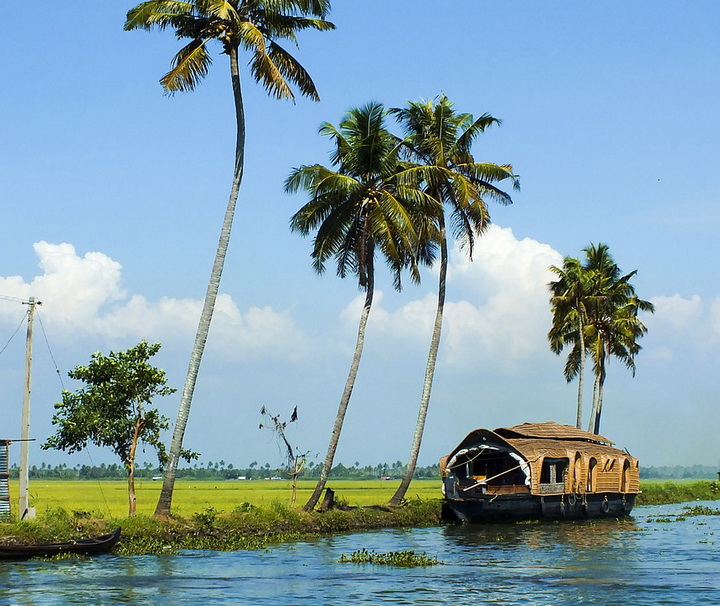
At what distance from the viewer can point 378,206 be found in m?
37.1

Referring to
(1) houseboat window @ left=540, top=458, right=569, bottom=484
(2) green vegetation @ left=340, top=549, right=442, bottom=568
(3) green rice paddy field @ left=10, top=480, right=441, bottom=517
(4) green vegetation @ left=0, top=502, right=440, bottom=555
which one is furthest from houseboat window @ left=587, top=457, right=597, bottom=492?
(2) green vegetation @ left=340, top=549, right=442, bottom=568

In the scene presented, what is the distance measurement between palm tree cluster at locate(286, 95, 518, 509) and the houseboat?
105 inches

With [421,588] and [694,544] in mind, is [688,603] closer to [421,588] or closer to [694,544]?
[421,588]

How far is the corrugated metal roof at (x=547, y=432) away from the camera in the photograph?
42.8 meters

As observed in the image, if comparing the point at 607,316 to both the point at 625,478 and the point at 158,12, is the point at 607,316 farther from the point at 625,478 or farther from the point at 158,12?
the point at 158,12

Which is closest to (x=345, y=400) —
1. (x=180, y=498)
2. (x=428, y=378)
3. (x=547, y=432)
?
(x=428, y=378)

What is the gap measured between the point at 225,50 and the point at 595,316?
38.0 m

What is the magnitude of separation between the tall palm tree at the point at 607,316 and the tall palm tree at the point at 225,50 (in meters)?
33.9

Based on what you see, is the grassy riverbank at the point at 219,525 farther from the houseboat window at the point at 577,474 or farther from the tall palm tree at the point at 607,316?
the tall palm tree at the point at 607,316

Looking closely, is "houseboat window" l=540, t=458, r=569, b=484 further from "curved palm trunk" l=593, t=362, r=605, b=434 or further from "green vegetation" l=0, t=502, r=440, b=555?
"curved palm trunk" l=593, t=362, r=605, b=434

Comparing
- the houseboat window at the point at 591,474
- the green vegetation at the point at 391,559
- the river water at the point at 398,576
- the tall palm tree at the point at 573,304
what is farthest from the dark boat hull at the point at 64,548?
the tall palm tree at the point at 573,304

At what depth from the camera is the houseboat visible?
39.2 metres

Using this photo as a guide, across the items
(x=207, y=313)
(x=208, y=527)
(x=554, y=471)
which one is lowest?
(x=208, y=527)

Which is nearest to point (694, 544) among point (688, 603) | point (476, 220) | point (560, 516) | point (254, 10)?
point (560, 516)
